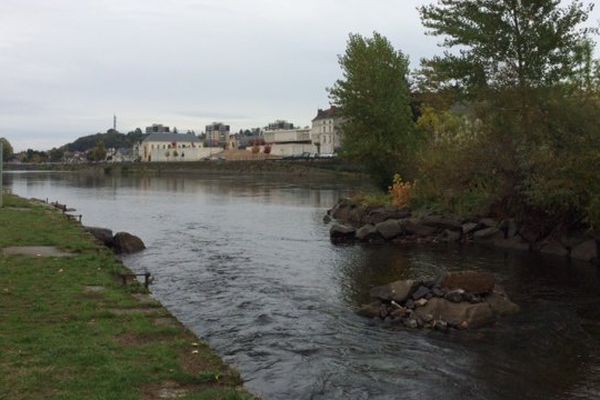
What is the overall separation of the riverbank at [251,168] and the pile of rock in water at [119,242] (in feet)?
233

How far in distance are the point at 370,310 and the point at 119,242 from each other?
13106 millimetres

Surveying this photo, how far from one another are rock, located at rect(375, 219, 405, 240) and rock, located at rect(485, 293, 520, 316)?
45.9 ft

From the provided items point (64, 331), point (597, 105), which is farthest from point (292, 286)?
point (597, 105)

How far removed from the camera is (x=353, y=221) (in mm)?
38469

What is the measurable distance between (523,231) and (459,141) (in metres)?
8.26

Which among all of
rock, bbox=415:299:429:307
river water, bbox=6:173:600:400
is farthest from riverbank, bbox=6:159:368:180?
rock, bbox=415:299:429:307

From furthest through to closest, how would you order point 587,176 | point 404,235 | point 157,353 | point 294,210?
point 294,210
point 404,235
point 587,176
point 157,353

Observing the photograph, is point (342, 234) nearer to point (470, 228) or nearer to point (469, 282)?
point (470, 228)

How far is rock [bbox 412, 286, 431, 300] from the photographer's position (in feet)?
50.1

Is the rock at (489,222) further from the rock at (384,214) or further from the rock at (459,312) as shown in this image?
the rock at (459,312)

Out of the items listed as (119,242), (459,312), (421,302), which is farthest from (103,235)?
(459,312)

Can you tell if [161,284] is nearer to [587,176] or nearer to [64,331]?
[64,331]

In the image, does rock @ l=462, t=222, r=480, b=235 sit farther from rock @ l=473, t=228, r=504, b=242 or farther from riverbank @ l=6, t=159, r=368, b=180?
riverbank @ l=6, t=159, r=368, b=180

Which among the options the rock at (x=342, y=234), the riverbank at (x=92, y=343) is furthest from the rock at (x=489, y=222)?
the riverbank at (x=92, y=343)
